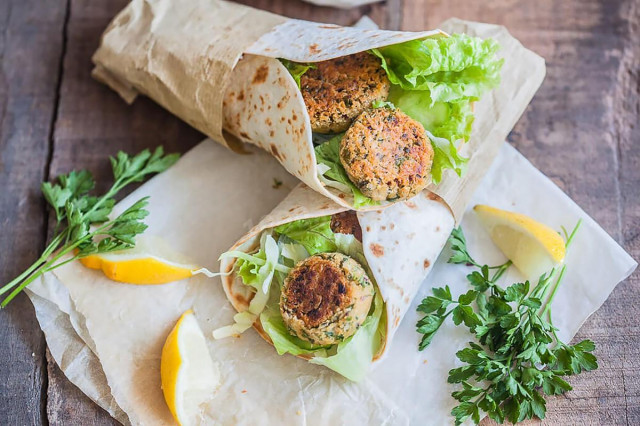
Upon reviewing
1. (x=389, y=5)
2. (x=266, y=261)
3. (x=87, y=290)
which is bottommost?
(x=87, y=290)

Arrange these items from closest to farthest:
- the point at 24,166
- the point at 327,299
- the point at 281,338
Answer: the point at 327,299 → the point at 281,338 → the point at 24,166

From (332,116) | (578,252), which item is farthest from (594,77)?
(332,116)

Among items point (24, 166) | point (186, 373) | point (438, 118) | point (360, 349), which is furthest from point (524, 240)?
A: point (24, 166)

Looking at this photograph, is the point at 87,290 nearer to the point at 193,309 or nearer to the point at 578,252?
the point at 193,309

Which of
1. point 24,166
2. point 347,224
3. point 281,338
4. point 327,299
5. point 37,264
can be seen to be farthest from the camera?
point 24,166

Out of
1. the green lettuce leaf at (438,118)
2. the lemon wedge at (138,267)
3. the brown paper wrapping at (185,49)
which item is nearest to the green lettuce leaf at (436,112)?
the green lettuce leaf at (438,118)

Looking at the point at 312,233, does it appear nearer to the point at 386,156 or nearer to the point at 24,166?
the point at 386,156

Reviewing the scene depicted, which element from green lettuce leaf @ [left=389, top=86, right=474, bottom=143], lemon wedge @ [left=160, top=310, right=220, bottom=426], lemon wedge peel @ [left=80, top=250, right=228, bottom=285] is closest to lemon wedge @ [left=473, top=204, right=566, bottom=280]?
green lettuce leaf @ [left=389, top=86, right=474, bottom=143]
